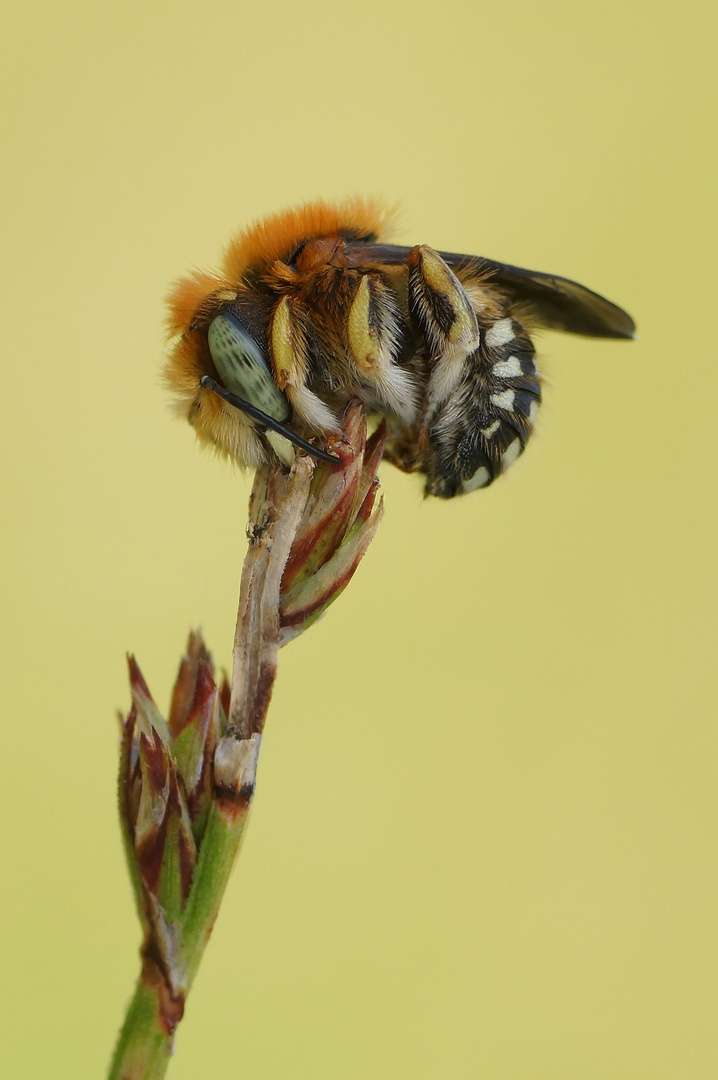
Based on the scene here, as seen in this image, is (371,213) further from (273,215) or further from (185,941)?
(185,941)

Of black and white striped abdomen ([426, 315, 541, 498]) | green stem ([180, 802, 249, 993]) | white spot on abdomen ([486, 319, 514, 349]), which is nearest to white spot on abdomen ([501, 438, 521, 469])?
black and white striped abdomen ([426, 315, 541, 498])

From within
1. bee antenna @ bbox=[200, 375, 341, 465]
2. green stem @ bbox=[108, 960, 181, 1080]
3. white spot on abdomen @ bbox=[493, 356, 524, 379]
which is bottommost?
green stem @ bbox=[108, 960, 181, 1080]

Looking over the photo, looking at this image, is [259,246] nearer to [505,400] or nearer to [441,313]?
[441,313]

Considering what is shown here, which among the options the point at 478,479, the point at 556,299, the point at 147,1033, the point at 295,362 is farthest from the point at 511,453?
the point at 147,1033

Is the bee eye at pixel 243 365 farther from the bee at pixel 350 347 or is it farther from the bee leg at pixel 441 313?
the bee leg at pixel 441 313

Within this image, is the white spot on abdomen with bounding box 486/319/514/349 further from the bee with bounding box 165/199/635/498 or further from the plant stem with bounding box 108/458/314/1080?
the plant stem with bounding box 108/458/314/1080

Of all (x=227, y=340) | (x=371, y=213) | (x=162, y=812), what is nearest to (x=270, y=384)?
(x=227, y=340)

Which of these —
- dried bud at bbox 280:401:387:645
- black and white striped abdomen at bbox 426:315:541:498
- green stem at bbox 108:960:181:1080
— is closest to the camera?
green stem at bbox 108:960:181:1080

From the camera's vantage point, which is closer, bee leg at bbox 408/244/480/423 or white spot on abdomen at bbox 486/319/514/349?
bee leg at bbox 408/244/480/423

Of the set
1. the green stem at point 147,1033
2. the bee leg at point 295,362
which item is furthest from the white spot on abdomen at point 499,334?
the green stem at point 147,1033
